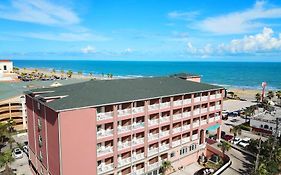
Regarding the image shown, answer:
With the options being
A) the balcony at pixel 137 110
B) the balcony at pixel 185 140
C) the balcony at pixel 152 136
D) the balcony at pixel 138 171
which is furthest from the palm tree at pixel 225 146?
the balcony at pixel 137 110

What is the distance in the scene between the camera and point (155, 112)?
37.4 metres

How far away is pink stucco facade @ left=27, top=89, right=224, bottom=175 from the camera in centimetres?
2878

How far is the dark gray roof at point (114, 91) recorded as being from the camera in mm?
29656

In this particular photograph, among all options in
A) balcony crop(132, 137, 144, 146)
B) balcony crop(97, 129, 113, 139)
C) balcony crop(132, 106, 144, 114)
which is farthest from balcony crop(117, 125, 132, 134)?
balcony crop(132, 137, 144, 146)

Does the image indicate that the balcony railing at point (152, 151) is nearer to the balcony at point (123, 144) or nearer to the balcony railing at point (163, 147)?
the balcony railing at point (163, 147)

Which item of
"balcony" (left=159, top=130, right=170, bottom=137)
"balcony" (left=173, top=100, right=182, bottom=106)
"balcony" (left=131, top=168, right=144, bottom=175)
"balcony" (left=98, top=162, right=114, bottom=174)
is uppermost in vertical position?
"balcony" (left=173, top=100, right=182, bottom=106)

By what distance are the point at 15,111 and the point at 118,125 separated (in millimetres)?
37391

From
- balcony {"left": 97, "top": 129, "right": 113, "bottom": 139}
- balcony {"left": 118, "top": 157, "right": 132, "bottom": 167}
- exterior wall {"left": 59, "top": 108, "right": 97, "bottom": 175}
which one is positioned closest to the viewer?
exterior wall {"left": 59, "top": 108, "right": 97, "bottom": 175}

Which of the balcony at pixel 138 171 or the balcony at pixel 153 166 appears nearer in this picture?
the balcony at pixel 138 171

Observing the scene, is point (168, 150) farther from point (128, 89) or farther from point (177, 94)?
point (128, 89)

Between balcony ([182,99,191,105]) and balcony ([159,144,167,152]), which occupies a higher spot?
balcony ([182,99,191,105])

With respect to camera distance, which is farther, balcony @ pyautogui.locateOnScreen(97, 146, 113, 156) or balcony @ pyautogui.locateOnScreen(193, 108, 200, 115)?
balcony @ pyautogui.locateOnScreen(193, 108, 200, 115)

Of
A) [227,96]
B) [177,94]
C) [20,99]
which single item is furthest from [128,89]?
[227,96]

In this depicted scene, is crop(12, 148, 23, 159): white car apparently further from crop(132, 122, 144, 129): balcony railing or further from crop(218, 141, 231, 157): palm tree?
crop(218, 141, 231, 157): palm tree
